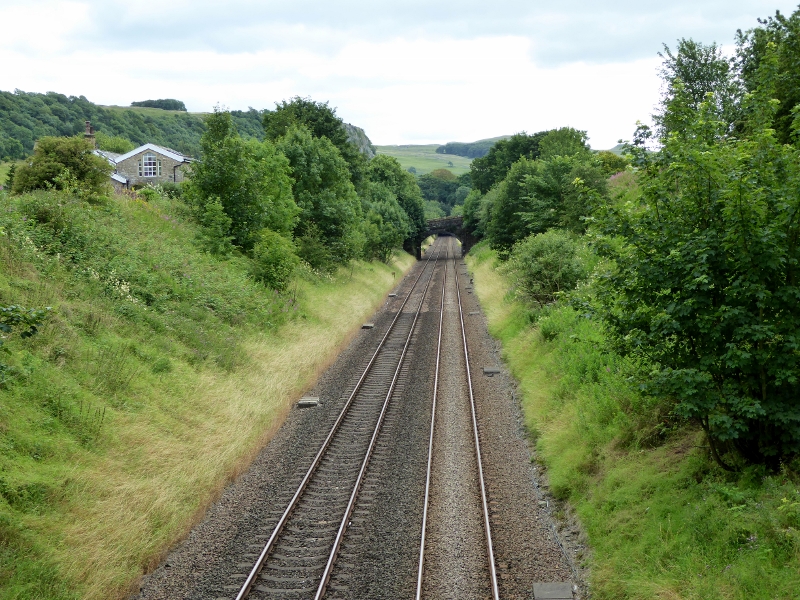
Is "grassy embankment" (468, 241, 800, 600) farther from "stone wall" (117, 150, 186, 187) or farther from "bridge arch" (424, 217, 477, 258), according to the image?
"bridge arch" (424, 217, 477, 258)

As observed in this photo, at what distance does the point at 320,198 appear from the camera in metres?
41.4

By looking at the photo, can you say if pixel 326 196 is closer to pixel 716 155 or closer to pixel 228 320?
pixel 228 320

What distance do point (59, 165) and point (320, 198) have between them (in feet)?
61.9

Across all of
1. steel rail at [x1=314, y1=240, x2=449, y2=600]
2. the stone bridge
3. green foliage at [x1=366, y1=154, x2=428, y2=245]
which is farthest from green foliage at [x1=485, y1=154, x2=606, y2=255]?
the stone bridge

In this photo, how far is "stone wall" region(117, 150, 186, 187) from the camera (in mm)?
62066

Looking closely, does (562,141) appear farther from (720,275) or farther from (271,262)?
(720,275)

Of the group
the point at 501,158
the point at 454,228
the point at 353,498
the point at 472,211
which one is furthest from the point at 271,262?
the point at 454,228

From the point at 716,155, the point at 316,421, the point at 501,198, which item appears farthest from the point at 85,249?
the point at 501,198

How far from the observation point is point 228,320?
75.4 ft

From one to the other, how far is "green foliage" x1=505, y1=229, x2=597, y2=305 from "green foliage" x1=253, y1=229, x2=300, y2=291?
10891mm

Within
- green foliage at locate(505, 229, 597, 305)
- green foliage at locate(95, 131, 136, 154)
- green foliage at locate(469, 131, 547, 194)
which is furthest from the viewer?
green foliage at locate(95, 131, 136, 154)

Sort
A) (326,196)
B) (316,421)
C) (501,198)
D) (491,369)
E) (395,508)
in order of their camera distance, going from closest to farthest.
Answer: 1. (395,508)
2. (316,421)
3. (491,369)
4. (326,196)
5. (501,198)

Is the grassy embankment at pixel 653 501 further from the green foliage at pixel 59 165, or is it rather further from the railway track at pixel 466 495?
the green foliage at pixel 59 165

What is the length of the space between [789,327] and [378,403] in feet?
39.6
